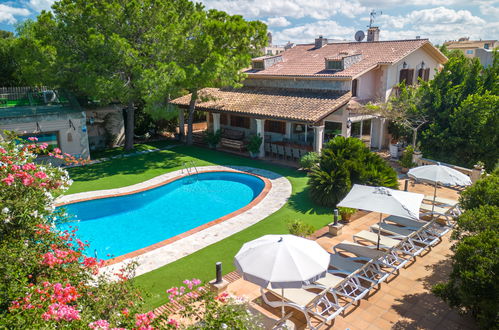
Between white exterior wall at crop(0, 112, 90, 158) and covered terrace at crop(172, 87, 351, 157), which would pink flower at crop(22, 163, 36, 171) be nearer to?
covered terrace at crop(172, 87, 351, 157)

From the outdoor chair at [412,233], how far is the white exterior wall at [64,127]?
809 inches

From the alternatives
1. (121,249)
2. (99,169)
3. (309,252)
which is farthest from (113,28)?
(309,252)

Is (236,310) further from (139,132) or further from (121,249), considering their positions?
(139,132)

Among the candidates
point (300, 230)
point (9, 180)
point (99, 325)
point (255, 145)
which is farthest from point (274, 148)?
point (99, 325)

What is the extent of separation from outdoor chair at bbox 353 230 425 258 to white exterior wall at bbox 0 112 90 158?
802 inches

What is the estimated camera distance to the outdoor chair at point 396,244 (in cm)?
1159

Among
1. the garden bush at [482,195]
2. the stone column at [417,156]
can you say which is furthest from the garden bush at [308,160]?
the garden bush at [482,195]

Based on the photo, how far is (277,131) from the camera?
28.6 m

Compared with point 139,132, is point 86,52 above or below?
above

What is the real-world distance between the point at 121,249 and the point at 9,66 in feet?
78.5

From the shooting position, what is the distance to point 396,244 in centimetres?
1154

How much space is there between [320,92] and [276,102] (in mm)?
3206

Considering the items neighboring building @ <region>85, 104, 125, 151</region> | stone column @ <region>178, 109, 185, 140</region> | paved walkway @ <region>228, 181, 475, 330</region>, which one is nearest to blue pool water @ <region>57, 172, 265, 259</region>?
paved walkway @ <region>228, 181, 475, 330</region>

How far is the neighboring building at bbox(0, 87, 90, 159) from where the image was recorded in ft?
76.1
